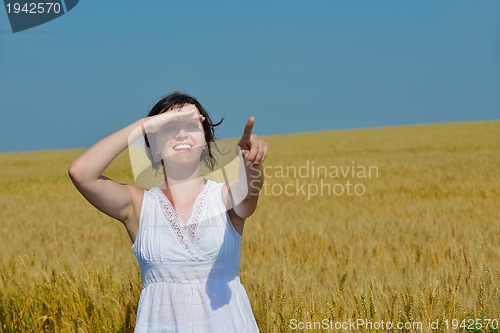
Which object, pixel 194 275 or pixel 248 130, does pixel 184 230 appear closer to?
pixel 194 275

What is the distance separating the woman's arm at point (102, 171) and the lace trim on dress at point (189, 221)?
0.12 metres

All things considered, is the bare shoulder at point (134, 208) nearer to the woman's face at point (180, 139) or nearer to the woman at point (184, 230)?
the woman at point (184, 230)

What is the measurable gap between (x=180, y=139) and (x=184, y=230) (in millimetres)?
316

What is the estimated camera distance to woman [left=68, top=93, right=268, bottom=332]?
2.28 m

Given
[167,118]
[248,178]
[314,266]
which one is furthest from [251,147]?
[314,266]

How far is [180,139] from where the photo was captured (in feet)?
7.51

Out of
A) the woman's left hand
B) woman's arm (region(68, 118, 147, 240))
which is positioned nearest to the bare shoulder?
woman's arm (region(68, 118, 147, 240))

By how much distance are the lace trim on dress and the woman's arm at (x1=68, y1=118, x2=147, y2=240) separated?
122mm

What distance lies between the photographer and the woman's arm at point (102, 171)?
2.17 metres

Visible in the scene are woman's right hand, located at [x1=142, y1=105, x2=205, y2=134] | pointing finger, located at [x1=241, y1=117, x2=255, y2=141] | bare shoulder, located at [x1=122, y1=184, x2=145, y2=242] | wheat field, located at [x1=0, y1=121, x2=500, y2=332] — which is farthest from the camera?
wheat field, located at [x1=0, y1=121, x2=500, y2=332]

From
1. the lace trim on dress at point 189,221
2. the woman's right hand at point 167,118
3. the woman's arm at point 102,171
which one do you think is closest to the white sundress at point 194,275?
the lace trim on dress at point 189,221

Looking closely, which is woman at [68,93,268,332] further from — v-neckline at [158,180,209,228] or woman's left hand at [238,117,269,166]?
woman's left hand at [238,117,269,166]

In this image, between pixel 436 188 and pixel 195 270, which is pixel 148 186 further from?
pixel 436 188

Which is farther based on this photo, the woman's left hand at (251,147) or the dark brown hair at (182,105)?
the dark brown hair at (182,105)
